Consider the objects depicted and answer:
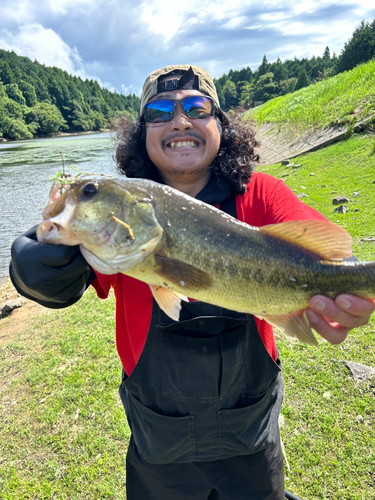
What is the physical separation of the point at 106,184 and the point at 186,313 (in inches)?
37.8

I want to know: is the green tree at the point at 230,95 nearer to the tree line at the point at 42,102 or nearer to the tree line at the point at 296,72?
the tree line at the point at 296,72

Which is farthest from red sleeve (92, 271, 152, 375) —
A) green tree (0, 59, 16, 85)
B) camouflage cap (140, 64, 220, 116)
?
green tree (0, 59, 16, 85)

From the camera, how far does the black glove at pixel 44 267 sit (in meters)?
1.76

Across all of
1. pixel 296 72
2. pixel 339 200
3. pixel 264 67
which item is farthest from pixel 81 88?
pixel 339 200

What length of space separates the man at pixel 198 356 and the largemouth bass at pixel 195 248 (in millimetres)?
155

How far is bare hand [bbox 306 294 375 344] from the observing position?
1.77m

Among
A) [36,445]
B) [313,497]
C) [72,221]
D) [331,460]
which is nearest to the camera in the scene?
[72,221]

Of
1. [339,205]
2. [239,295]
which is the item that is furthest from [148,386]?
[339,205]

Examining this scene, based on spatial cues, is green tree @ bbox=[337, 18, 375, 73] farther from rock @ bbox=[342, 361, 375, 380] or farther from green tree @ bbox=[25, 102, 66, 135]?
green tree @ bbox=[25, 102, 66, 135]

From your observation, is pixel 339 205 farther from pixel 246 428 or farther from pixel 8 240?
pixel 8 240

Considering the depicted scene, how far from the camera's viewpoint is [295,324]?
1903 millimetres

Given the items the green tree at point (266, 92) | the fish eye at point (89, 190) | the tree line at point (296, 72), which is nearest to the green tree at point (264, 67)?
the tree line at point (296, 72)

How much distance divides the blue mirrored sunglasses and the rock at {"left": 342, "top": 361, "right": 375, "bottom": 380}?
333 centimetres

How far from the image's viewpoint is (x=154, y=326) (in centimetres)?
211
